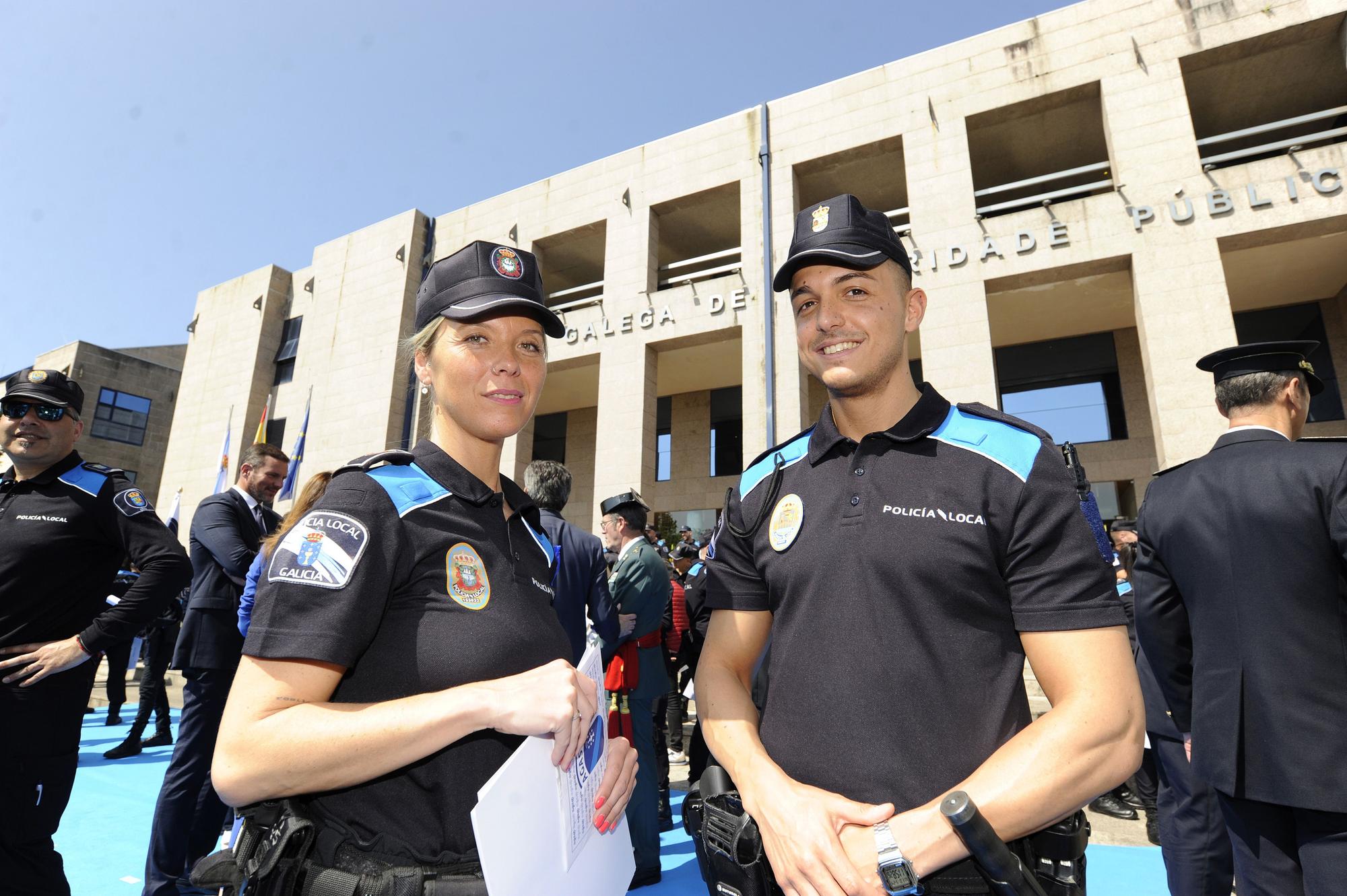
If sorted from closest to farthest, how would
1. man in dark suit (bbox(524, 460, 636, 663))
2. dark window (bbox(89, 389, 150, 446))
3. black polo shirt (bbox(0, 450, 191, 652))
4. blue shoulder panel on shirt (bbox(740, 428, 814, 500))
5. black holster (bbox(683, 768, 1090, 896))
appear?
black holster (bbox(683, 768, 1090, 896)), blue shoulder panel on shirt (bbox(740, 428, 814, 500)), black polo shirt (bbox(0, 450, 191, 652)), man in dark suit (bbox(524, 460, 636, 663)), dark window (bbox(89, 389, 150, 446))

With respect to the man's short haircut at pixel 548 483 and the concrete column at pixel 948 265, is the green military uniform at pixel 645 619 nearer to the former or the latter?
the man's short haircut at pixel 548 483

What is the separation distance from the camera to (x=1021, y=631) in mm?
1428

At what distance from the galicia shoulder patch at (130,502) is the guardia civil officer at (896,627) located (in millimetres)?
3285

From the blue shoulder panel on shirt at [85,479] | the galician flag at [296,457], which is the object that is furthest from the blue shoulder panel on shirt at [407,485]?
the galician flag at [296,457]

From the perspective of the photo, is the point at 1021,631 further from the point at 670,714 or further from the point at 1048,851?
the point at 670,714

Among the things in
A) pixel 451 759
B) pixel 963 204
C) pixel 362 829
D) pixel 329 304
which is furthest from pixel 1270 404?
pixel 329 304

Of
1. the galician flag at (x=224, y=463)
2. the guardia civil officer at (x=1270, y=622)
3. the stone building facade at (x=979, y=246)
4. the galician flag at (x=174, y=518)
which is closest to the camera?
the guardia civil officer at (x=1270, y=622)

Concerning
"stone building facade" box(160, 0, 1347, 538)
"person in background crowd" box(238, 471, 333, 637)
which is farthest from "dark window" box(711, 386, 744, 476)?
"person in background crowd" box(238, 471, 333, 637)

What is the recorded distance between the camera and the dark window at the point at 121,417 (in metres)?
30.5

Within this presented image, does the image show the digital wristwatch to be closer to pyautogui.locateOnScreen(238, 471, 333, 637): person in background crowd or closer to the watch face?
the watch face

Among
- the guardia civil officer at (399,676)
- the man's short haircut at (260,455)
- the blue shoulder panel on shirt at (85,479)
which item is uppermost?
the man's short haircut at (260,455)

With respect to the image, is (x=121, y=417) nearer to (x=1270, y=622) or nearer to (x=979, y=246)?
(x=979, y=246)

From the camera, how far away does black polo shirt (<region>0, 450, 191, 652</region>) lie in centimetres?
305

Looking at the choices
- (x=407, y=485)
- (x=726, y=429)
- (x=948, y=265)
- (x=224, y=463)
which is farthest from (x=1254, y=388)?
(x=224, y=463)
